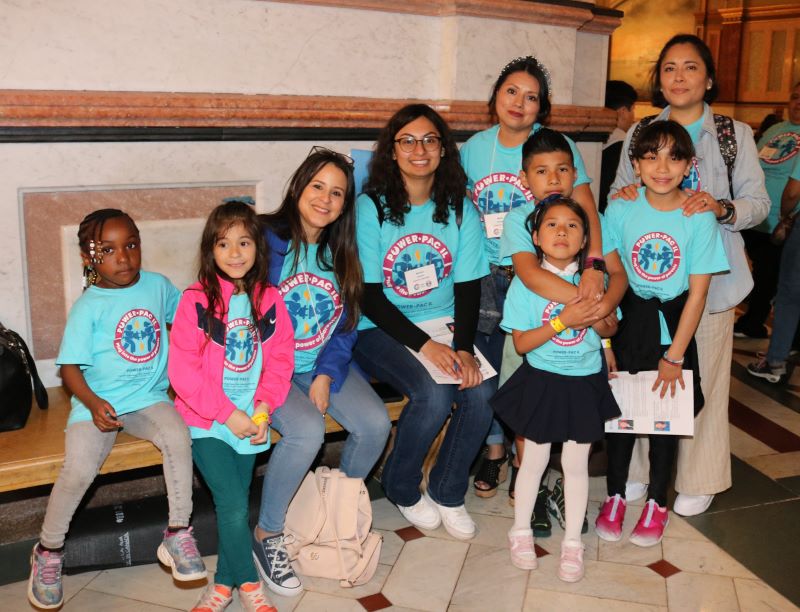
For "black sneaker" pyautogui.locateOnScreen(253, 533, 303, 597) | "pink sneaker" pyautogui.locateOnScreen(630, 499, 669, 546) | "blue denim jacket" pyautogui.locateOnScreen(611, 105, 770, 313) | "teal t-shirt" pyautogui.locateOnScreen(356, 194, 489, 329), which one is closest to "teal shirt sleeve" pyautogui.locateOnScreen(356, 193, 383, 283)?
"teal t-shirt" pyautogui.locateOnScreen(356, 194, 489, 329)

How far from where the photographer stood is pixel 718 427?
11.2 feet

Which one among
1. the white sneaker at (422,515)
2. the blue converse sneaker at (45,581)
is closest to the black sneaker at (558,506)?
the white sneaker at (422,515)

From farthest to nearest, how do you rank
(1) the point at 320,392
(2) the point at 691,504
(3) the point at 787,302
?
(3) the point at 787,302, (2) the point at 691,504, (1) the point at 320,392

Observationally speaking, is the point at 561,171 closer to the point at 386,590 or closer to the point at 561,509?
the point at 561,509

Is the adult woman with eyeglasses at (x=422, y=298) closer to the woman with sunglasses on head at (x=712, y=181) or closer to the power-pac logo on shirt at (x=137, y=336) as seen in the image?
the woman with sunglasses on head at (x=712, y=181)

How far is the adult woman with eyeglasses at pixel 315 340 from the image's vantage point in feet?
9.47

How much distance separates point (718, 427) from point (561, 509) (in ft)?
2.27

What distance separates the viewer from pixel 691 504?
3.46 metres

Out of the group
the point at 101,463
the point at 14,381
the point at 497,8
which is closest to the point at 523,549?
the point at 101,463

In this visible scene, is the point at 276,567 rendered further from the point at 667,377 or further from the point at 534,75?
the point at 534,75

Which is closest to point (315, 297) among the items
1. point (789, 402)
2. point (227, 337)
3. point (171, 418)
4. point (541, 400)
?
point (227, 337)

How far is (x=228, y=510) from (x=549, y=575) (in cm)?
113

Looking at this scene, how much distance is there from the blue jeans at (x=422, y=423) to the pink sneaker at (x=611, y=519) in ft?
1.74

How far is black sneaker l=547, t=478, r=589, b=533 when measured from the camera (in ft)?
10.9
